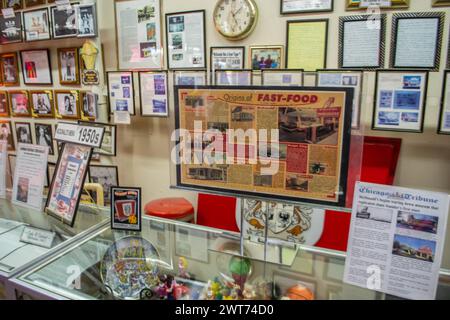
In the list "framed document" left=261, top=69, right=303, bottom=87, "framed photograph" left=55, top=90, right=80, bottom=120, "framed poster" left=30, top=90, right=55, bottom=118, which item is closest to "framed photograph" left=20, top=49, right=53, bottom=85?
"framed poster" left=30, top=90, right=55, bottom=118

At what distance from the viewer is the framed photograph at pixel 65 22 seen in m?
2.91

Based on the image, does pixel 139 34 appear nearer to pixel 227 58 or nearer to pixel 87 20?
pixel 87 20

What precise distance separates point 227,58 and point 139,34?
840mm

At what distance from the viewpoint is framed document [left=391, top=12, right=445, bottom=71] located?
1.98 m

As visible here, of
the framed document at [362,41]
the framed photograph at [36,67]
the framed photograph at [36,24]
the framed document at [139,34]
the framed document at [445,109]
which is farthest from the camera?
the framed photograph at [36,67]

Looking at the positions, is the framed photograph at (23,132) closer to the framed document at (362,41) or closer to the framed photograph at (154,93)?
the framed photograph at (154,93)

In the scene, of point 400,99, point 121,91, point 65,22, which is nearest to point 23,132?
point 65,22

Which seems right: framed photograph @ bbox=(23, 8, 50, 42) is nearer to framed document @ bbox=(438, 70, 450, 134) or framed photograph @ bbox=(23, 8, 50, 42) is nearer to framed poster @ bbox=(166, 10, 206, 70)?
framed poster @ bbox=(166, 10, 206, 70)

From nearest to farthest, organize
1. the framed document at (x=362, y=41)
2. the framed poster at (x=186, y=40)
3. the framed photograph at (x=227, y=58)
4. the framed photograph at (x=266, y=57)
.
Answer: the framed document at (x=362, y=41)
the framed photograph at (x=266, y=57)
the framed photograph at (x=227, y=58)
the framed poster at (x=186, y=40)

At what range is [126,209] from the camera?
4.91 feet

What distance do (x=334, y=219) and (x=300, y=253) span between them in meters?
0.77

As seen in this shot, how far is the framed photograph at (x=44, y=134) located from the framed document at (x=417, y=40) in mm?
3154

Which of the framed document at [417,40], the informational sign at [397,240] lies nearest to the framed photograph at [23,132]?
the framed document at [417,40]

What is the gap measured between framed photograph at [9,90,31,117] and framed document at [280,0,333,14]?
279 cm
